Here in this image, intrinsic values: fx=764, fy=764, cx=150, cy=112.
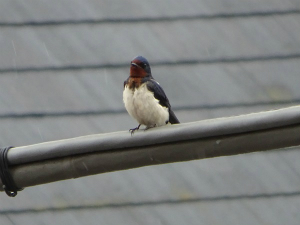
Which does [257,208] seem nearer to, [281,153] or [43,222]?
[281,153]

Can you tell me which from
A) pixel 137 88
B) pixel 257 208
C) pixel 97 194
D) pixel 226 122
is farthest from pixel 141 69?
pixel 226 122

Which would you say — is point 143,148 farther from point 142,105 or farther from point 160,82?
point 160,82

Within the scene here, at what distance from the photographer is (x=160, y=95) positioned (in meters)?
3.95

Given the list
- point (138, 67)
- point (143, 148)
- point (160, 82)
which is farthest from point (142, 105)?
point (143, 148)

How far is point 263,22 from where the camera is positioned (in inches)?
176

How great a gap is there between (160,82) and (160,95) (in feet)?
1.39

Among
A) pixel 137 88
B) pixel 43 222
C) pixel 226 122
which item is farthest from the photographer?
pixel 43 222

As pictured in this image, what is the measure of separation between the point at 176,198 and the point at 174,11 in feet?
3.56

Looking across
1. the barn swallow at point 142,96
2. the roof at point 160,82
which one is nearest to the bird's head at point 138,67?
the barn swallow at point 142,96

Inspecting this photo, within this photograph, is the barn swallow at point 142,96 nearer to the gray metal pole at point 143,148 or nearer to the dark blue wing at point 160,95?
the dark blue wing at point 160,95

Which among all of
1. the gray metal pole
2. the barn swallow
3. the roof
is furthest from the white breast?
the gray metal pole

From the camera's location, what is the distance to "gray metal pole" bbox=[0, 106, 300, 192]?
2395 mm

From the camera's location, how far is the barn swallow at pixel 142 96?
12.7 ft

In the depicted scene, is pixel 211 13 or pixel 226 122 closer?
pixel 226 122
